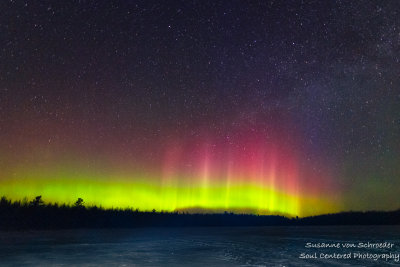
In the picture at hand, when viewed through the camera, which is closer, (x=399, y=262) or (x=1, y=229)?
(x=399, y=262)

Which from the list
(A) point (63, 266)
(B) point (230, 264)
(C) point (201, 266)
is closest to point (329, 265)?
(B) point (230, 264)

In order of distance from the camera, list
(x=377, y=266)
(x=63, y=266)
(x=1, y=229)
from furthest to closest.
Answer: (x=1, y=229), (x=377, y=266), (x=63, y=266)

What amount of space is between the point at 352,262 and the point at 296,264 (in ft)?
22.3

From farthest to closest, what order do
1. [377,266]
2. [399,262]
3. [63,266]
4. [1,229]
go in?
1. [1,229]
2. [399,262]
3. [377,266]
4. [63,266]

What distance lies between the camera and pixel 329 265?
38406mm

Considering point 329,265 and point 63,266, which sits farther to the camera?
point 329,265

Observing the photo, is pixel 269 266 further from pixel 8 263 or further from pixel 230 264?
pixel 8 263

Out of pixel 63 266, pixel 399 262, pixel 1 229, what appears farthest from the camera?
pixel 1 229

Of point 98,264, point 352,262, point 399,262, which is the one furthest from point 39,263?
point 399,262

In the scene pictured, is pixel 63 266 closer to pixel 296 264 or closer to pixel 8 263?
pixel 8 263

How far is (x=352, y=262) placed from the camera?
41.2 meters

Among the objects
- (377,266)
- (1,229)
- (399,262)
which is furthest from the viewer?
(1,229)

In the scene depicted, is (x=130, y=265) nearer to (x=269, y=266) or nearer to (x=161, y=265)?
(x=161, y=265)

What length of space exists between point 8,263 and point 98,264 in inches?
353
